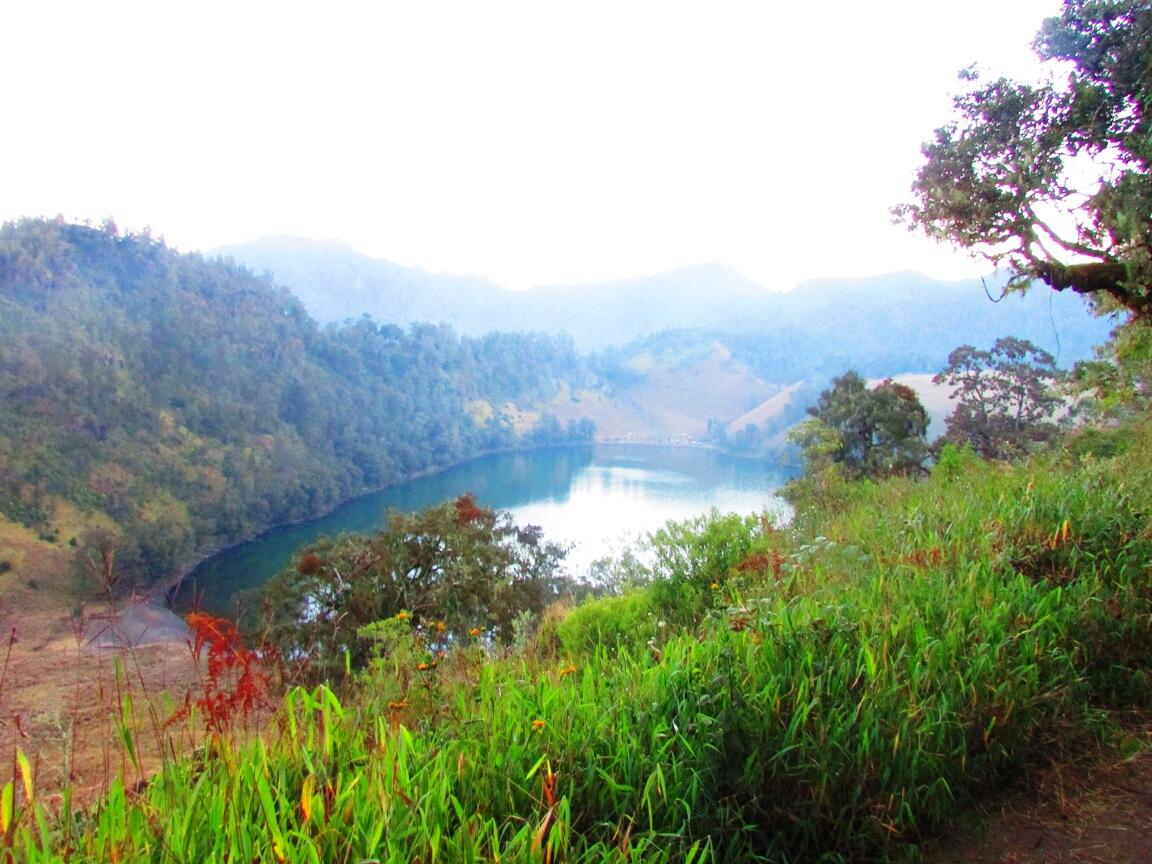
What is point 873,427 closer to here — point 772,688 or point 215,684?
point 772,688

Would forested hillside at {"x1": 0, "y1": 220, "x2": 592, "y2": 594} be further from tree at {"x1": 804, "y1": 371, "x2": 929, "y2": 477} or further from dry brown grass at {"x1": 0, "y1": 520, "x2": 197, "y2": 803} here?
tree at {"x1": 804, "y1": 371, "x2": 929, "y2": 477}

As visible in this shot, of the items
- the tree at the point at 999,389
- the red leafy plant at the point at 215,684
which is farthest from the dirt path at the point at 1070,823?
the tree at the point at 999,389

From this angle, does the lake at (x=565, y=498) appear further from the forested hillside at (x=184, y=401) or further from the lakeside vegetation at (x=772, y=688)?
the lakeside vegetation at (x=772, y=688)

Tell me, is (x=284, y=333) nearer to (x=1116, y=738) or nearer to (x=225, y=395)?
(x=225, y=395)

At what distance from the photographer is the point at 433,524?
48.2 feet

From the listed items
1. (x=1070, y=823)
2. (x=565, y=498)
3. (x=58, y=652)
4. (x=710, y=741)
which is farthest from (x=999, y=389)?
(x=58, y=652)

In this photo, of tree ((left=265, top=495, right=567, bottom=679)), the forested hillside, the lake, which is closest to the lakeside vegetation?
tree ((left=265, top=495, right=567, bottom=679))

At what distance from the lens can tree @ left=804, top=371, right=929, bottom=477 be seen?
2191cm

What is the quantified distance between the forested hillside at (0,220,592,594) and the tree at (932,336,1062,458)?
1192 inches

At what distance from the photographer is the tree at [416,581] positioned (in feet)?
40.4

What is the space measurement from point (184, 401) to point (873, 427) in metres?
46.1

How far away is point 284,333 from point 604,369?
61.9 meters

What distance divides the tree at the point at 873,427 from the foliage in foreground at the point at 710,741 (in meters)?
19.6

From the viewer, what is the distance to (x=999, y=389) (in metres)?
25.1
